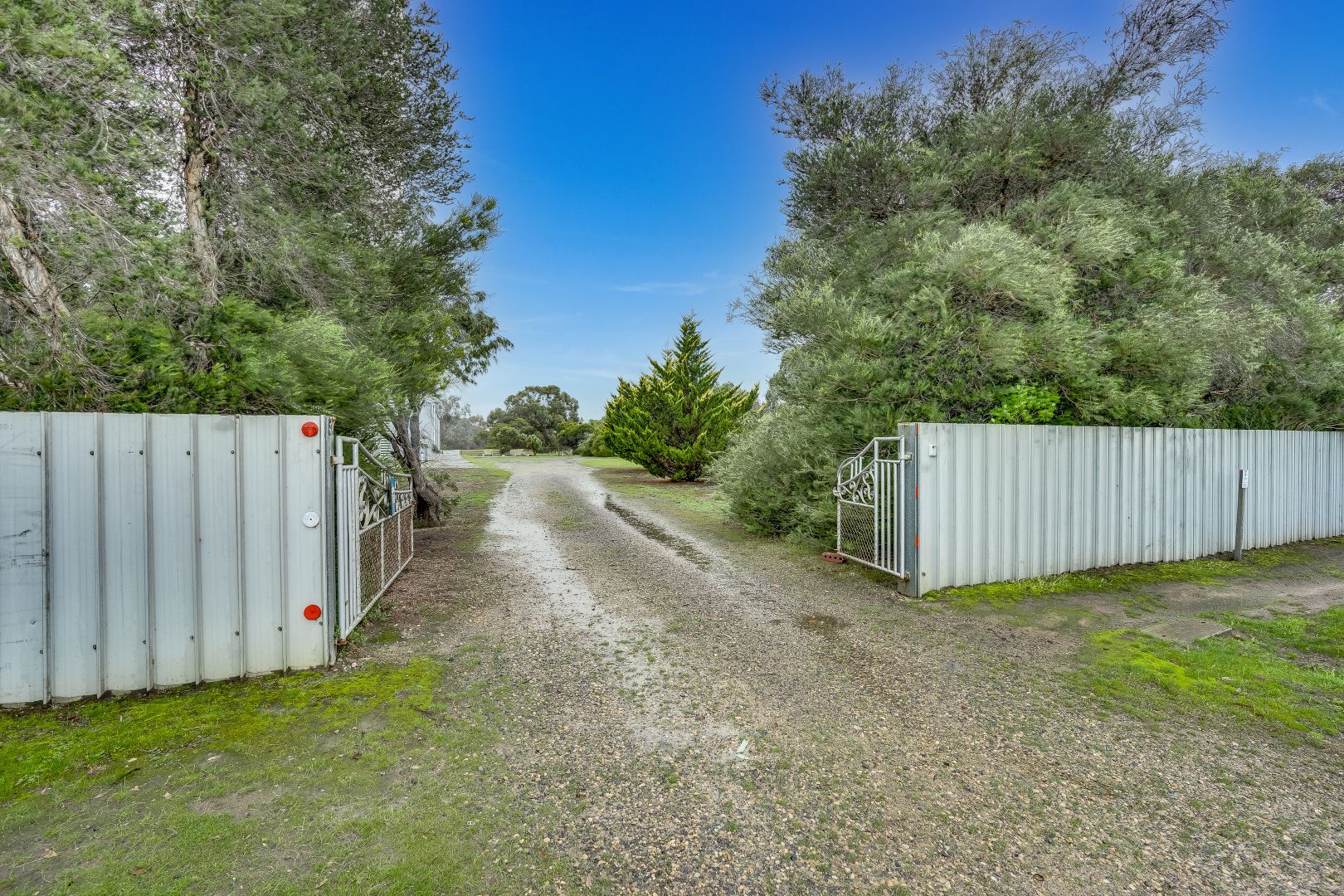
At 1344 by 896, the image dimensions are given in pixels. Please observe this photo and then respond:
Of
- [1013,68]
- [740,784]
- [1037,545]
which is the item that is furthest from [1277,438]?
[740,784]

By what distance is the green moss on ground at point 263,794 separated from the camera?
1.96 m

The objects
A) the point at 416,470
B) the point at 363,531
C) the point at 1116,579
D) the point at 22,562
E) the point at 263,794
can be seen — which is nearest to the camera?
the point at 263,794

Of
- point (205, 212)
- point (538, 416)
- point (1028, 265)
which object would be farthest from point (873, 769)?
point (538, 416)

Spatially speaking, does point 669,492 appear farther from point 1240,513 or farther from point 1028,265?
point 1240,513

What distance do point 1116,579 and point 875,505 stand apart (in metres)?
2.79

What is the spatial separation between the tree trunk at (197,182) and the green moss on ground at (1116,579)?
23.7 ft

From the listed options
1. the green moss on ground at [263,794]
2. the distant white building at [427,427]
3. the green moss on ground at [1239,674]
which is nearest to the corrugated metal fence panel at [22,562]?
the green moss on ground at [263,794]

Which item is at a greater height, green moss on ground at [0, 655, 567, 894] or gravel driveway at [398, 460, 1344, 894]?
green moss on ground at [0, 655, 567, 894]

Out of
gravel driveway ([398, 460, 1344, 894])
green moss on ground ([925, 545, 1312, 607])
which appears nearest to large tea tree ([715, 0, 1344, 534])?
green moss on ground ([925, 545, 1312, 607])

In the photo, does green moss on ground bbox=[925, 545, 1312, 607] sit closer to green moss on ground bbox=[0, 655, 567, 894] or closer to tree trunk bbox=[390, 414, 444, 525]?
green moss on ground bbox=[0, 655, 567, 894]

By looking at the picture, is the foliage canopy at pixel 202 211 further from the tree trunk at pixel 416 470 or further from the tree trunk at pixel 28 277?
the tree trunk at pixel 416 470

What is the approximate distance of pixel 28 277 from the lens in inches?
159

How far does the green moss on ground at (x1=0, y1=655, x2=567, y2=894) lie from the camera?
→ 1.96m

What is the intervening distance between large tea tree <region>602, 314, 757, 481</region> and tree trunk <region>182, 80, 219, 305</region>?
14.7 meters
